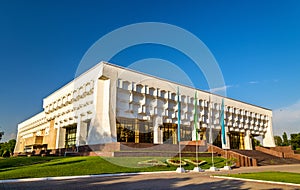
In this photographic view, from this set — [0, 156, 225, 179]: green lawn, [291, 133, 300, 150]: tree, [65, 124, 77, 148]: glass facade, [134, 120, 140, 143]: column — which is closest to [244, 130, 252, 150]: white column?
[291, 133, 300, 150]: tree

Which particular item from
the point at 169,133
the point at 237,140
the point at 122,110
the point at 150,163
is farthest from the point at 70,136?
the point at 237,140

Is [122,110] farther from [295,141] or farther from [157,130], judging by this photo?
[295,141]

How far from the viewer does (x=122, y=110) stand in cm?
3212

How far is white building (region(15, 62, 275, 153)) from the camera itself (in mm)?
31078

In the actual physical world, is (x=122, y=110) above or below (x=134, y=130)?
above

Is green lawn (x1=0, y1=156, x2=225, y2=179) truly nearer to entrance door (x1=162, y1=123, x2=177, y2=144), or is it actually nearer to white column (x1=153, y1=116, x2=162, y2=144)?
white column (x1=153, y1=116, x2=162, y2=144)

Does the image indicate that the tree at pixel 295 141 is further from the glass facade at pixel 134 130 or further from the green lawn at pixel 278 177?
the green lawn at pixel 278 177

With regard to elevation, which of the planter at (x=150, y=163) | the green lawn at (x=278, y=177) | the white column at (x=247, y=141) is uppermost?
the white column at (x=247, y=141)

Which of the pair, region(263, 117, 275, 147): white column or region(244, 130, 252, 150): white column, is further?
region(263, 117, 275, 147): white column

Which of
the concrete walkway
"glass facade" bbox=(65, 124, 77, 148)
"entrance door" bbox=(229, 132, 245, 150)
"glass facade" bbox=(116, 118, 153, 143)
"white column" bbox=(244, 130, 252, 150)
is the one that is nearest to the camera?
the concrete walkway

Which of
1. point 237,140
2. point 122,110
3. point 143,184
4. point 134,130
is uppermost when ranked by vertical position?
point 122,110

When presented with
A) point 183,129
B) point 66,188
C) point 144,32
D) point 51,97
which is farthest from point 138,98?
point 66,188

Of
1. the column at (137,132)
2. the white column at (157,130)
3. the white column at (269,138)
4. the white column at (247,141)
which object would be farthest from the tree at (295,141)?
the column at (137,132)

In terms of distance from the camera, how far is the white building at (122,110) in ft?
102
